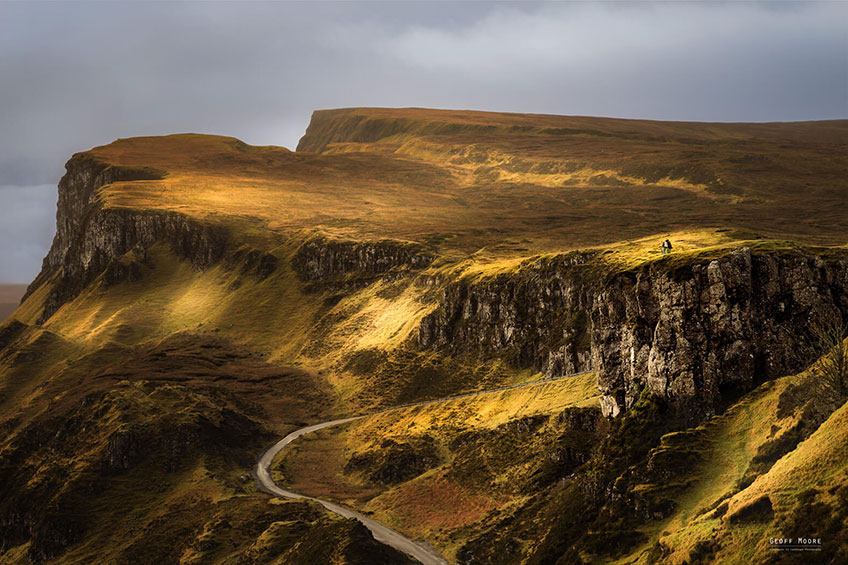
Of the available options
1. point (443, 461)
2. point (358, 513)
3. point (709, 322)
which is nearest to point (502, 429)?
point (443, 461)

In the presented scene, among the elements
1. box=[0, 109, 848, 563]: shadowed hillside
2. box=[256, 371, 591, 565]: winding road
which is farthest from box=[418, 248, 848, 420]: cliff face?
box=[256, 371, 591, 565]: winding road

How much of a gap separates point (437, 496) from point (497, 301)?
194 feet

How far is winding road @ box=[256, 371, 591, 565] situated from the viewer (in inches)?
3873

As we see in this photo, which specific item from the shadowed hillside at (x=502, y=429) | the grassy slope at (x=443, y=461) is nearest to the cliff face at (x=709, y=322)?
the shadowed hillside at (x=502, y=429)

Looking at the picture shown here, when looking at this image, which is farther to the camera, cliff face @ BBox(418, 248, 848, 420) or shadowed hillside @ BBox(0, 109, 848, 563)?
cliff face @ BBox(418, 248, 848, 420)

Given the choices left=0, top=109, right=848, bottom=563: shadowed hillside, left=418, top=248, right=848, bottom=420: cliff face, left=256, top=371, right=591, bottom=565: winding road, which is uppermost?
left=418, top=248, right=848, bottom=420: cliff face

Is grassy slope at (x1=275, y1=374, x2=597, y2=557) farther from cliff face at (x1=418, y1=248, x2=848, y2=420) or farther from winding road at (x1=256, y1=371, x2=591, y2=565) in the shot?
cliff face at (x1=418, y1=248, x2=848, y2=420)

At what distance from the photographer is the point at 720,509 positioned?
5953 cm

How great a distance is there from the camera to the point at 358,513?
115812 millimetres

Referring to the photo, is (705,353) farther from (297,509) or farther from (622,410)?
(297,509)

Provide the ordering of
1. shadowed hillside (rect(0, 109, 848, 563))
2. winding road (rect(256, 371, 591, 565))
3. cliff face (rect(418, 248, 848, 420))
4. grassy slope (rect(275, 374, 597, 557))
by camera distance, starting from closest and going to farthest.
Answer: shadowed hillside (rect(0, 109, 848, 563))
cliff face (rect(418, 248, 848, 420))
winding road (rect(256, 371, 591, 565))
grassy slope (rect(275, 374, 597, 557))

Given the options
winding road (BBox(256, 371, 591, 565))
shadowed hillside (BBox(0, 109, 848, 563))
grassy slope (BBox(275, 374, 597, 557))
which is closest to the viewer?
shadowed hillside (BBox(0, 109, 848, 563))

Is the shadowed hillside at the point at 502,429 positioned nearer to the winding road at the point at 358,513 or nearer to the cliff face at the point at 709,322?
the cliff face at the point at 709,322

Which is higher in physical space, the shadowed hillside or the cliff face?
the cliff face
